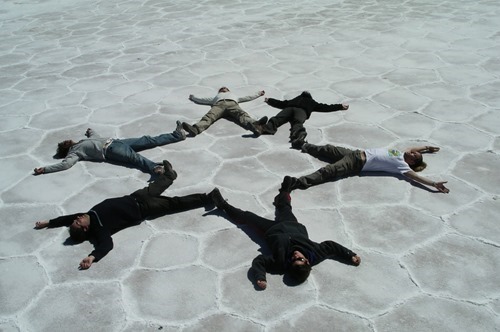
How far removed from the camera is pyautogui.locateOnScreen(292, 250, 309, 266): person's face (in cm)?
410

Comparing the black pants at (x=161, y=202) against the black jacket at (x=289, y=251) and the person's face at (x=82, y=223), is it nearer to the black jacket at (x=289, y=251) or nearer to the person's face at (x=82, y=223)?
the person's face at (x=82, y=223)

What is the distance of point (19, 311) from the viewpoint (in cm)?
402

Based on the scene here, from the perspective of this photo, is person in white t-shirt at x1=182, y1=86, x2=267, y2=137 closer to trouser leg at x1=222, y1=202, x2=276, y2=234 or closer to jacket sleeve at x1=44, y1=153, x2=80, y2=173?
jacket sleeve at x1=44, y1=153, x2=80, y2=173

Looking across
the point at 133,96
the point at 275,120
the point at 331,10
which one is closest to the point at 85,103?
the point at 133,96

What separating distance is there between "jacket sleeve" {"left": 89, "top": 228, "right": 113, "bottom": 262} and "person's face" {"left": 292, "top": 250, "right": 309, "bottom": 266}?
192 cm

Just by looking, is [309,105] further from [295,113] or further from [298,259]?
[298,259]

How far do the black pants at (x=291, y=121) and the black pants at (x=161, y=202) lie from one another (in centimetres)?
203

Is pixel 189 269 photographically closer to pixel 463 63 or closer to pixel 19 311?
pixel 19 311

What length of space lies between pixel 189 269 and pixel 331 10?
12.0 meters

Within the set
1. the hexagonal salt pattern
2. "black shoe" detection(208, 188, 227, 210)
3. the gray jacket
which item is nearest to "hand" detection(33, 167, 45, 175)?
the hexagonal salt pattern

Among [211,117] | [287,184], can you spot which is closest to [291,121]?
[211,117]

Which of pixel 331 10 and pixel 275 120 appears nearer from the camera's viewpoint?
pixel 275 120

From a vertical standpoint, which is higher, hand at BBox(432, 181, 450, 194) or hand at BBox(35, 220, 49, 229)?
hand at BBox(432, 181, 450, 194)

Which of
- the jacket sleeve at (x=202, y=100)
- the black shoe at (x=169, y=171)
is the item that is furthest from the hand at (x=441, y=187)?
the jacket sleeve at (x=202, y=100)
